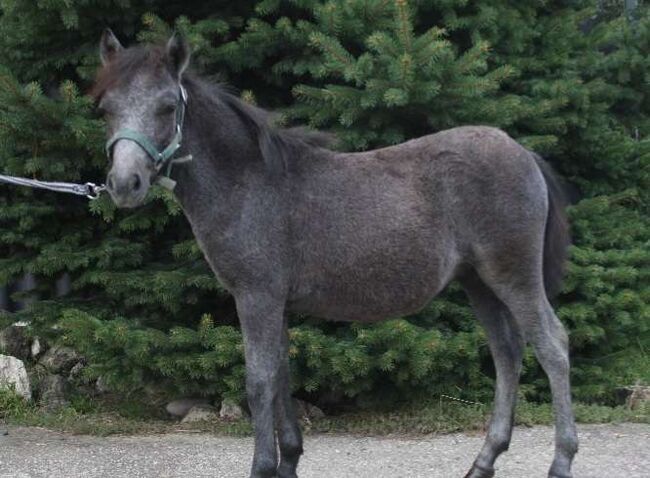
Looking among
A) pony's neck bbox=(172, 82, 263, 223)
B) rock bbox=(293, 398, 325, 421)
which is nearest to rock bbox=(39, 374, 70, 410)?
rock bbox=(293, 398, 325, 421)

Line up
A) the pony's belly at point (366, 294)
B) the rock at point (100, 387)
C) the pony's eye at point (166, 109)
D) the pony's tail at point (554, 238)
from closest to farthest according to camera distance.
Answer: the pony's eye at point (166, 109)
the pony's belly at point (366, 294)
the pony's tail at point (554, 238)
the rock at point (100, 387)

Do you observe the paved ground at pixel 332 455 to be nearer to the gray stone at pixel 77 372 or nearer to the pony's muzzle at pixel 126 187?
the gray stone at pixel 77 372

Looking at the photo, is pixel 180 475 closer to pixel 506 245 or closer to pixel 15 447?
pixel 15 447

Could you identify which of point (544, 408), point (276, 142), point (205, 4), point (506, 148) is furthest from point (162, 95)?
point (544, 408)

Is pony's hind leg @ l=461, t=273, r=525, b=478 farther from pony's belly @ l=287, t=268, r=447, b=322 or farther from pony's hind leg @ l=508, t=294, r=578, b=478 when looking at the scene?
pony's belly @ l=287, t=268, r=447, b=322

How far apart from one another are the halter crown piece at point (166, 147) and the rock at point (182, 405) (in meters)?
3.11

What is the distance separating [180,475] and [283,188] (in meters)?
2.10

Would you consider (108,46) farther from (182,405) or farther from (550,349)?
(182,405)

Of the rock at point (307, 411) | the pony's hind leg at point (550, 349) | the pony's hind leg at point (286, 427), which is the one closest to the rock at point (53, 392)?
the rock at point (307, 411)

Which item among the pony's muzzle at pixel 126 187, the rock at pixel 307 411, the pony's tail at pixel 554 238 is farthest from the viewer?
the rock at pixel 307 411

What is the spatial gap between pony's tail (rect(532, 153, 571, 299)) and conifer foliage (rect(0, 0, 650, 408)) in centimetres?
144

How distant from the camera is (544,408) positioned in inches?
238

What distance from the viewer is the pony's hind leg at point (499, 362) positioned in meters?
4.18

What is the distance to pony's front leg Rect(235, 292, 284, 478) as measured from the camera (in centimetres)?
360
